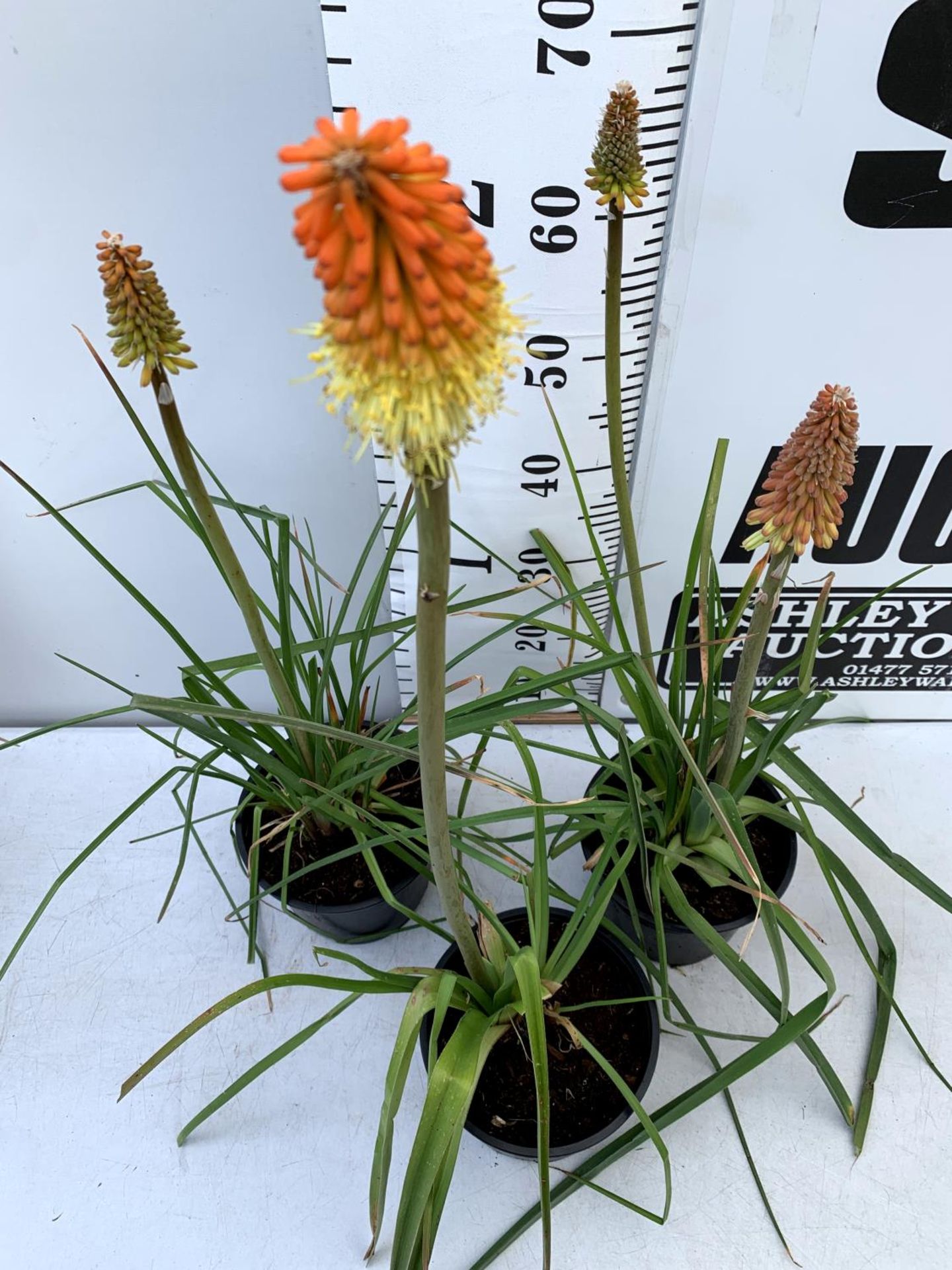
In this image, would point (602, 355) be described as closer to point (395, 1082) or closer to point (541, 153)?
point (541, 153)

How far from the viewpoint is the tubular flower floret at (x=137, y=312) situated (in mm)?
315

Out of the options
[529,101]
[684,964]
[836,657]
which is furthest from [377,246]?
[836,657]

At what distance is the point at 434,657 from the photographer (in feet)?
0.86

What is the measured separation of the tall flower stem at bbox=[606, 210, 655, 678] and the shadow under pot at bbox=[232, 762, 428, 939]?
0.22 meters

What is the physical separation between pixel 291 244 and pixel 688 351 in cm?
29

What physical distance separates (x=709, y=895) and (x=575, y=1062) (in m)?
0.16

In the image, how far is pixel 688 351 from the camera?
0.59 metres

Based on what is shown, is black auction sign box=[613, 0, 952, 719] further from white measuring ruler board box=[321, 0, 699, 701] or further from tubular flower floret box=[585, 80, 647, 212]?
tubular flower floret box=[585, 80, 647, 212]

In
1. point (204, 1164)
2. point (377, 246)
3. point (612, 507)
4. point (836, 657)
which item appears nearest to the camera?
point (377, 246)

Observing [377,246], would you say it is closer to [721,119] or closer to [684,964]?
[721,119]

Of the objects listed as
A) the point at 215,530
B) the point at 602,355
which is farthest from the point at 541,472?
the point at 215,530

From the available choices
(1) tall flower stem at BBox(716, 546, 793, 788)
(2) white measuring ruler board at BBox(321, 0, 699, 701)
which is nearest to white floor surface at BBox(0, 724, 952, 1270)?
(1) tall flower stem at BBox(716, 546, 793, 788)

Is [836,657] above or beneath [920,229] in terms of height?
beneath

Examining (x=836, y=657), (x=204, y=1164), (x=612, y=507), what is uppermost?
(x=612, y=507)
